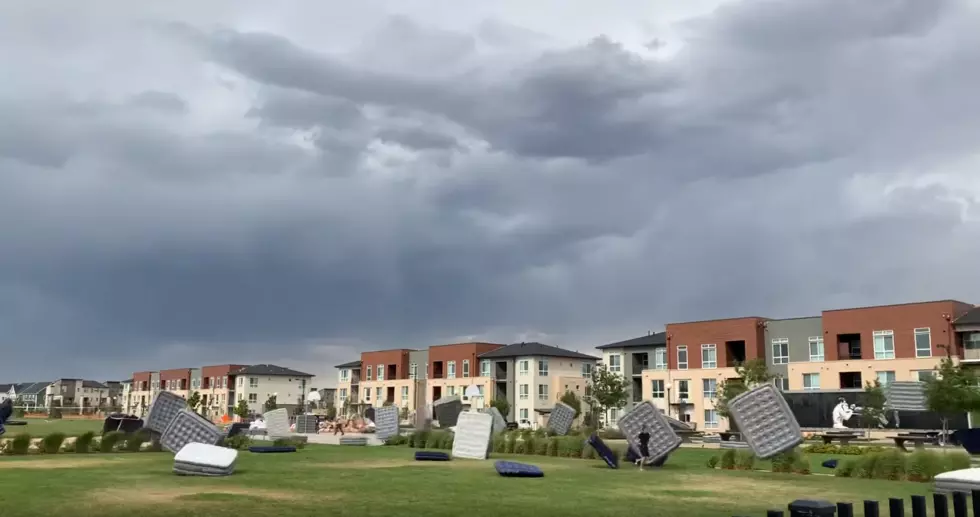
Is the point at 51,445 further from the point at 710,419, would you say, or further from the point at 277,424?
the point at 710,419

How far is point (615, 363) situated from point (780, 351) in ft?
77.7

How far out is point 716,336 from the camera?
75750mm

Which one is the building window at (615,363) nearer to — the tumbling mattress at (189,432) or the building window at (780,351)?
the building window at (780,351)

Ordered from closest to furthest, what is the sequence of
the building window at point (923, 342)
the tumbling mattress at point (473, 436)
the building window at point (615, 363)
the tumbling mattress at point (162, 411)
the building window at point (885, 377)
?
1. the tumbling mattress at point (473, 436)
2. the tumbling mattress at point (162, 411)
3. the building window at point (923, 342)
4. the building window at point (885, 377)
5. the building window at point (615, 363)

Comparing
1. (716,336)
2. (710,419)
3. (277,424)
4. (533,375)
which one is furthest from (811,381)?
(277,424)

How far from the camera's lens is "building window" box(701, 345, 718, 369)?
247 ft

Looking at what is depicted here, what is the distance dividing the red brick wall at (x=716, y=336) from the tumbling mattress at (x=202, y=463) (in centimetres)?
5907

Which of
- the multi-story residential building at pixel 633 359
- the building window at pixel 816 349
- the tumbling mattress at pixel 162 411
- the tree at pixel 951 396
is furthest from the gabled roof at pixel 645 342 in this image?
the tumbling mattress at pixel 162 411

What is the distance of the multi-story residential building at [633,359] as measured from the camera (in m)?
86.3

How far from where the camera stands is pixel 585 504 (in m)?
14.8

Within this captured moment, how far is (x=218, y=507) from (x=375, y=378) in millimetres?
106832

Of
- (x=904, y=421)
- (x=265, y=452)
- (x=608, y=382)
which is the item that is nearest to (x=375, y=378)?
(x=608, y=382)

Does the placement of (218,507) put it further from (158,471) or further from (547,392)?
(547,392)

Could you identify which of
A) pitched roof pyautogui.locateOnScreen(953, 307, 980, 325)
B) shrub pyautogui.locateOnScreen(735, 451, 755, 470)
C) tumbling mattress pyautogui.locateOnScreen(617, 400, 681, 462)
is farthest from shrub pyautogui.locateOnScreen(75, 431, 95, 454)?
pitched roof pyautogui.locateOnScreen(953, 307, 980, 325)
